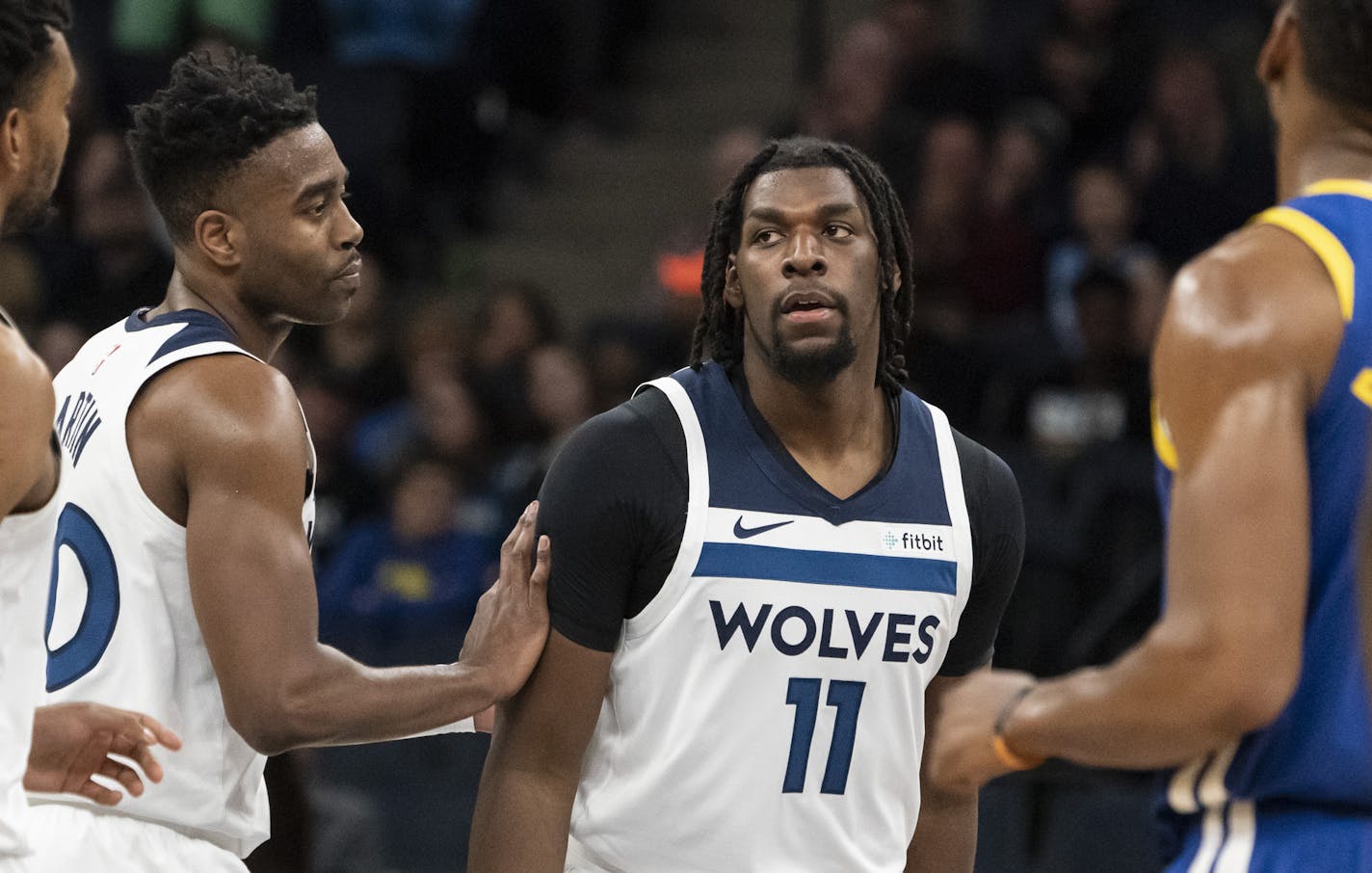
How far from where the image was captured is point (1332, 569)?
248 cm

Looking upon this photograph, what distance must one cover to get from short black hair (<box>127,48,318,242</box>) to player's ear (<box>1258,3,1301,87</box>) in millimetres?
1877

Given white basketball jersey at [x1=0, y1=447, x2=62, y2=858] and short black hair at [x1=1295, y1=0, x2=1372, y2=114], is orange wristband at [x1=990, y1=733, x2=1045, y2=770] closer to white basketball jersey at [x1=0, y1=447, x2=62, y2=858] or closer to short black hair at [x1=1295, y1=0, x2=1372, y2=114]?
short black hair at [x1=1295, y1=0, x2=1372, y2=114]

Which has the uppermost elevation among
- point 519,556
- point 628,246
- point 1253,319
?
point 1253,319

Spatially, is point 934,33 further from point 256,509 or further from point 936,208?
point 256,509

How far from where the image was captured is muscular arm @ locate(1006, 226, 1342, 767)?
235 centimetres

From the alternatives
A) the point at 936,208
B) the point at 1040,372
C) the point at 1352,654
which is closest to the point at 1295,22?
the point at 1352,654

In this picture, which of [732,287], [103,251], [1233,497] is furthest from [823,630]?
[103,251]

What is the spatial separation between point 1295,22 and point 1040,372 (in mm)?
5294

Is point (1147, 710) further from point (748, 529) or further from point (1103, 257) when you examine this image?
point (1103, 257)

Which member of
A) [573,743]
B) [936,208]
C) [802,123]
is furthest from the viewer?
[802,123]

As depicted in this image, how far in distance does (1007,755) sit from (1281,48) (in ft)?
3.34

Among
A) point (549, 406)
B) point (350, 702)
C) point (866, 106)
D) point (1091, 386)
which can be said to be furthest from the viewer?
point (866, 106)

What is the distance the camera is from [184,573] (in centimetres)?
335

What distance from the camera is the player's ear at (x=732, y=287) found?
3.93 m
